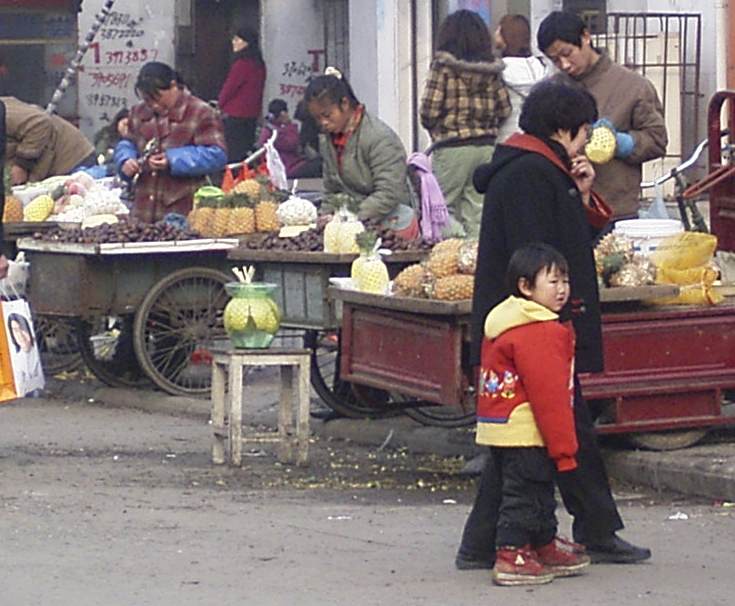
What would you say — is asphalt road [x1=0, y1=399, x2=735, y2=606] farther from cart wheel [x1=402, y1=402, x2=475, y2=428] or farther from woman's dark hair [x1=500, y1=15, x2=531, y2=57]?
woman's dark hair [x1=500, y1=15, x2=531, y2=57]

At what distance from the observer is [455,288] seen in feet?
28.7

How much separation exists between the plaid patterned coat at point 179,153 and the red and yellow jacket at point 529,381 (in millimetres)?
5719

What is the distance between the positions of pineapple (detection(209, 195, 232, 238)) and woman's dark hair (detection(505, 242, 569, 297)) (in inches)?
201

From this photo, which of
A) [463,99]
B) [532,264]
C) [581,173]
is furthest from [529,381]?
[463,99]

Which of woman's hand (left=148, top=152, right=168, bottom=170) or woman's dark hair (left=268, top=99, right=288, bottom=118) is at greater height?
woman's dark hair (left=268, top=99, right=288, bottom=118)

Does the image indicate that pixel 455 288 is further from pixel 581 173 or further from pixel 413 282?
pixel 581 173

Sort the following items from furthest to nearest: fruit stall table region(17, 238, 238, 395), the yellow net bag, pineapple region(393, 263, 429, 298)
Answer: fruit stall table region(17, 238, 238, 395) → the yellow net bag → pineapple region(393, 263, 429, 298)

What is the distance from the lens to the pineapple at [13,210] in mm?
12789

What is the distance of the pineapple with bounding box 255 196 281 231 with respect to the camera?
38.6ft

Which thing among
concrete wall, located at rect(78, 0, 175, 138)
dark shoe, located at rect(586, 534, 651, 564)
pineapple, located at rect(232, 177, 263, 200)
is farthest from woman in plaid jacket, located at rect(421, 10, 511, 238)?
concrete wall, located at rect(78, 0, 175, 138)

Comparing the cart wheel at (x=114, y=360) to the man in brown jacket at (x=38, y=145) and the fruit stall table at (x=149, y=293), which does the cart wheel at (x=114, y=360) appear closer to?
the fruit stall table at (x=149, y=293)

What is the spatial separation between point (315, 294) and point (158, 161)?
2.14 m

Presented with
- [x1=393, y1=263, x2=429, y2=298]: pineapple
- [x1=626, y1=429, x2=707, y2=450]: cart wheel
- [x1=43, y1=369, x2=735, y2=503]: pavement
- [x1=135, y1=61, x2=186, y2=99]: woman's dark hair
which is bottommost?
[x1=43, y1=369, x2=735, y2=503]: pavement

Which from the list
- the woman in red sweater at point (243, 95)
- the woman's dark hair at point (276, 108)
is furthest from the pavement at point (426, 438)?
the woman in red sweater at point (243, 95)
